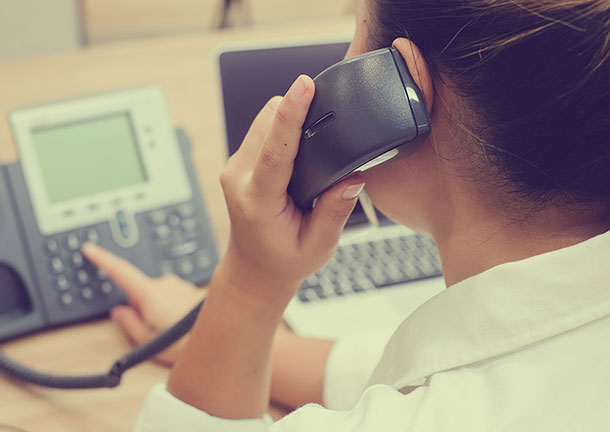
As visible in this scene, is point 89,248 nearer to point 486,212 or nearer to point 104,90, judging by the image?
point 104,90

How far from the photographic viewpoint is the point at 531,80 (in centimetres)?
43

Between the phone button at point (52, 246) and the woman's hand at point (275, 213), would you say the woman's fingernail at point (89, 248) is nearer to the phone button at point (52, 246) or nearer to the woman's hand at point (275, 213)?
the phone button at point (52, 246)

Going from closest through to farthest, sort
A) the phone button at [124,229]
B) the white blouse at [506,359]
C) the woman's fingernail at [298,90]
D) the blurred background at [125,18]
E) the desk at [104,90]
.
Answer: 1. the white blouse at [506,359]
2. the woman's fingernail at [298,90]
3. the desk at [104,90]
4. the phone button at [124,229]
5. the blurred background at [125,18]

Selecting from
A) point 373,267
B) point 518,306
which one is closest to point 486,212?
point 518,306

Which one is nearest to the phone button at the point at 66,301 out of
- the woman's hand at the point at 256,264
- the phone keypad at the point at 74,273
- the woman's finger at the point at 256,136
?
the phone keypad at the point at 74,273

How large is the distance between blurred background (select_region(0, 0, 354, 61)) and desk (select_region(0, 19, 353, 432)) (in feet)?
2.04

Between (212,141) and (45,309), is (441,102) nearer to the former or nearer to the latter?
(45,309)

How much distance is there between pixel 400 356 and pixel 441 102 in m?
0.18

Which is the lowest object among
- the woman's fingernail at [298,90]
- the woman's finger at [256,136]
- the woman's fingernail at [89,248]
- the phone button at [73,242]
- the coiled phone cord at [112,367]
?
the coiled phone cord at [112,367]

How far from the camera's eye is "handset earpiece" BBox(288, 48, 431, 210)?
0.49 meters

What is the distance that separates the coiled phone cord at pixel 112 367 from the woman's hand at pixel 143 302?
28 mm

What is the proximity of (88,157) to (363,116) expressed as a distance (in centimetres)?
41

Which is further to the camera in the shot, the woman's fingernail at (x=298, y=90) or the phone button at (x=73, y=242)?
the phone button at (x=73, y=242)

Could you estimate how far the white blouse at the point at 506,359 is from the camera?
41cm
